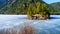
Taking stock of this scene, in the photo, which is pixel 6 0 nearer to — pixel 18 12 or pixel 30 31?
pixel 18 12

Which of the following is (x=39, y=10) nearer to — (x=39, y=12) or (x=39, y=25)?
(x=39, y=12)

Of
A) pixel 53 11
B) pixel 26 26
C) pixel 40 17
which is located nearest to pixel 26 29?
pixel 26 26

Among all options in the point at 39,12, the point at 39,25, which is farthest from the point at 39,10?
the point at 39,25

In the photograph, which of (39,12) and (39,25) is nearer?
(39,25)

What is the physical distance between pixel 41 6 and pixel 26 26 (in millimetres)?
17054

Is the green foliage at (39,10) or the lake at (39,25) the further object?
the green foliage at (39,10)

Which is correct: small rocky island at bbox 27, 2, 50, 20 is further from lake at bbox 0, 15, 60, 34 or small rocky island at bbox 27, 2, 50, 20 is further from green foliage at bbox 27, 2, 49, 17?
lake at bbox 0, 15, 60, 34

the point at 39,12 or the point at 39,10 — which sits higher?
the point at 39,10

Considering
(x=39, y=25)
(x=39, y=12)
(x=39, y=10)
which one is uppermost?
(x=39, y=25)

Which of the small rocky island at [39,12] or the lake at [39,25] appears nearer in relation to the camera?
the lake at [39,25]

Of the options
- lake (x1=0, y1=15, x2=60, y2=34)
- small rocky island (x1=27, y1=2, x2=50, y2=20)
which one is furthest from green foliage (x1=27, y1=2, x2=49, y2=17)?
lake (x1=0, y1=15, x2=60, y2=34)

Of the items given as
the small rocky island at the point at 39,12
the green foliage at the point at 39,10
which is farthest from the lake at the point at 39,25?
the green foliage at the point at 39,10

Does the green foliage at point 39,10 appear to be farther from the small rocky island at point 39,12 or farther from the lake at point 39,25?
the lake at point 39,25

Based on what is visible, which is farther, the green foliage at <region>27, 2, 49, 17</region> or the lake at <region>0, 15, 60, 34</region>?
the green foliage at <region>27, 2, 49, 17</region>
